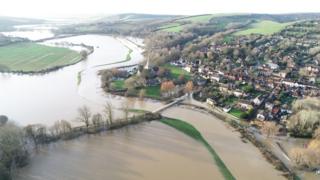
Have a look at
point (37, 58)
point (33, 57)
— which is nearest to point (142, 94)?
point (37, 58)

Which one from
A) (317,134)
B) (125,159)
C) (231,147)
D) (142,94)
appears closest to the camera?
(125,159)

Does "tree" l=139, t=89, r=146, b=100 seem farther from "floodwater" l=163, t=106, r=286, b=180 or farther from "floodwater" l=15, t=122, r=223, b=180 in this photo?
"floodwater" l=15, t=122, r=223, b=180

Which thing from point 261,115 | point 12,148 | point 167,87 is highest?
point 12,148

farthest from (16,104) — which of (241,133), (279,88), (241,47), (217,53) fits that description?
(241,47)

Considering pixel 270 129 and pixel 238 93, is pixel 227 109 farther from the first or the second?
pixel 270 129

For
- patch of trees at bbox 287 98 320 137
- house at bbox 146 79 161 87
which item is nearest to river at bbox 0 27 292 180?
patch of trees at bbox 287 98 320 137

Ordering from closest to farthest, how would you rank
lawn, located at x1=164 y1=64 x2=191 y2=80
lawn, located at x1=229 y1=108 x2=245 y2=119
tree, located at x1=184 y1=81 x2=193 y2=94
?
lawn, located at x1=229 y1=108 x2=245 y2=119 → tree, located at x1=184 y1=81 x2=193 y2=94 → lawn, located at x1=164 y1=64 x2=191 y2=80
